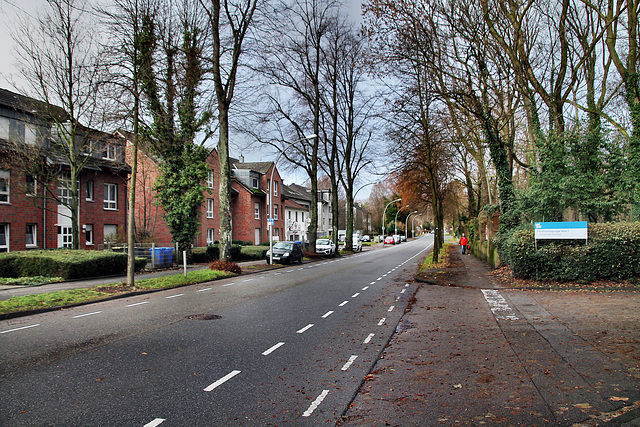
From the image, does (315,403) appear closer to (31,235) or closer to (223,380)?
(223,380)

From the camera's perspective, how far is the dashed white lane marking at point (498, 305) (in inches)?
364

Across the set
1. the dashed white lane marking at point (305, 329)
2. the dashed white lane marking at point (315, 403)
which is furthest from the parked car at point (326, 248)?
the dashed white lane marking at point (315, 403)

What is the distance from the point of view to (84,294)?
12.0 metres

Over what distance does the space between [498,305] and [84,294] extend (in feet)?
36.2

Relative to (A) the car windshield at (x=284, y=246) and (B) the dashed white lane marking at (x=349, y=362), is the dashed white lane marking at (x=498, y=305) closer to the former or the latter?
(B) the dashed white lane marking at (x=349, y=362)

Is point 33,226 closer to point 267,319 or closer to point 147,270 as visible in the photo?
point 147,270

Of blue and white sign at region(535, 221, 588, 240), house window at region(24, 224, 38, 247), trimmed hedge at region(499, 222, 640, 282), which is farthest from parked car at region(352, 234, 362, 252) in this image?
blue and white sign at region(535, 221, 588, 240)

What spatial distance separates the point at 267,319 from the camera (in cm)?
894

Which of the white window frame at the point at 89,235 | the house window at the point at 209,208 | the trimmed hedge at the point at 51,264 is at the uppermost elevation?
the house window at the point at 209,208

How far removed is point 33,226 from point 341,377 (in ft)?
82.2

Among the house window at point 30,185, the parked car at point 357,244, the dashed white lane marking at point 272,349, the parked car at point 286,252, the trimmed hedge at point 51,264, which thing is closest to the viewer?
the dashed white lane marking at point 272,349

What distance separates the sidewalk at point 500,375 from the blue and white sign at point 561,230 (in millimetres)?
4556

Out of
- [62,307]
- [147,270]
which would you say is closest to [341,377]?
[62,307]

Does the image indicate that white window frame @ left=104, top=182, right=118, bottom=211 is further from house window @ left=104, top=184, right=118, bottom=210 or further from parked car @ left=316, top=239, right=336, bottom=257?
parked car @ left=316, top=239, right=336, bottom=257
